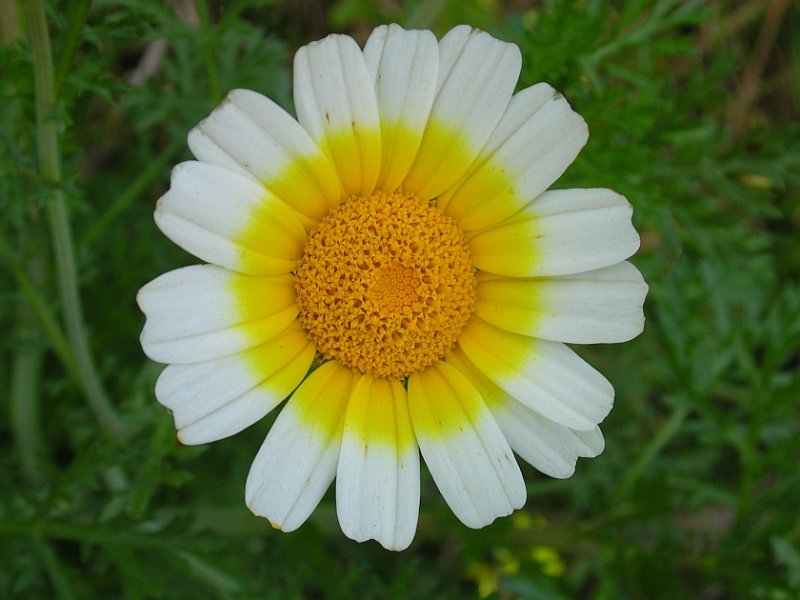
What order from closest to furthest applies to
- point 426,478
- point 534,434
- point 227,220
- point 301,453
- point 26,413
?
1. point 227,220
2. point 301,453
3. point 534,434
4. point 26,413
5. point 426,478

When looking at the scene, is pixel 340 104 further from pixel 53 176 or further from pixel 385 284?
pixel 53 176

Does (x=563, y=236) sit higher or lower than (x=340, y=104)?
lower

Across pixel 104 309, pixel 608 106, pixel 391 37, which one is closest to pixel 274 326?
pixel 391 37

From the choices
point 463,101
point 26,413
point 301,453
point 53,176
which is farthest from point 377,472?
point 26,413

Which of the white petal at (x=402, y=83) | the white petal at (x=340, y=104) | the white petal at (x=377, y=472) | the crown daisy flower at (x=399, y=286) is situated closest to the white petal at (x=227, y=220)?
the crown daisy flower at (x=399, y=286)

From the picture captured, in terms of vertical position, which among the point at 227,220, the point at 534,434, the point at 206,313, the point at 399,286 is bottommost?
the point at 534,434

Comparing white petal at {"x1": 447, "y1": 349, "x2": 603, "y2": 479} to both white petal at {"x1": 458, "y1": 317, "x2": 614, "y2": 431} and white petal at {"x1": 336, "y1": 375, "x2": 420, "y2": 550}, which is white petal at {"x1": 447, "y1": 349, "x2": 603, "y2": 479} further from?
white petal at {"x1": 336, "y1": 375, "x2": 420, "y2": 550}
